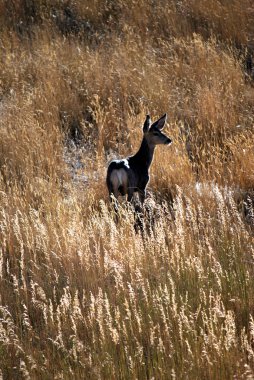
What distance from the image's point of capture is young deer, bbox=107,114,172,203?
22.0ft

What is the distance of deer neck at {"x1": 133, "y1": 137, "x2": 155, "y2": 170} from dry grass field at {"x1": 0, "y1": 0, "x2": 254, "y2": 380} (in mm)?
205

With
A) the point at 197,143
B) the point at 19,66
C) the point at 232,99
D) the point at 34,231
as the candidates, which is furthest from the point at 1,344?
the point at 19,66

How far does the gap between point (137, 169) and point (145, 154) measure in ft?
1.29

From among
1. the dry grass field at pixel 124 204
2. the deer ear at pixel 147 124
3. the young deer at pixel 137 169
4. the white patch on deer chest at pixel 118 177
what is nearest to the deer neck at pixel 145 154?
the young deer at pixel 137 169

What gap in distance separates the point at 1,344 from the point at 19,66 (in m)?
6.98

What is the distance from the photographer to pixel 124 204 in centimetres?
626

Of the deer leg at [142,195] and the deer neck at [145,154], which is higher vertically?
the deer neck at [145,154]

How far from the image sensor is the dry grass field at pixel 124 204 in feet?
12.0

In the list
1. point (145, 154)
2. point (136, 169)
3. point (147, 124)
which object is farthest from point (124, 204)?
point (147, 124)

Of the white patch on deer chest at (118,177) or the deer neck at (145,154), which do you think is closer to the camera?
the white patch on deer chest at (118,177)

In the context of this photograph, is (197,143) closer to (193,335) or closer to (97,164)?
(97,164)

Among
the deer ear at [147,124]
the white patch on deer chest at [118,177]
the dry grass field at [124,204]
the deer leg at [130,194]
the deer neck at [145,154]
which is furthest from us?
the deer ear at [147,124]

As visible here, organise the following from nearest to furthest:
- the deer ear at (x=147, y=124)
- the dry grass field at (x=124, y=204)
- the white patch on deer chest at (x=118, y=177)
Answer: the dry grass field at (x=124, y=204), the white patch on deer chest at (x=118, y=177), the deer ear at (x=147, y=124)

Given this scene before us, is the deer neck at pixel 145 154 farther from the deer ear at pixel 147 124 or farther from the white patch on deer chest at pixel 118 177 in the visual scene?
the white patch on deer chest at pixel 118 177
